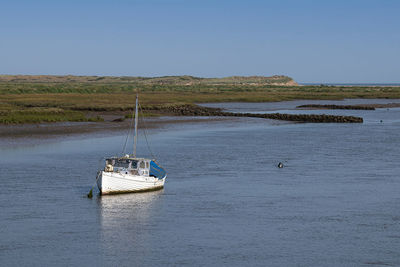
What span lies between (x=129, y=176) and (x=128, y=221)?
5652mm

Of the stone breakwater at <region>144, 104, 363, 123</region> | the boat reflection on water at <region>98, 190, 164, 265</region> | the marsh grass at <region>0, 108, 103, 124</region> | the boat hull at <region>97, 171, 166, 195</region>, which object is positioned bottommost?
the boat reflection on water at <region>98, 190, 164, 265</region>

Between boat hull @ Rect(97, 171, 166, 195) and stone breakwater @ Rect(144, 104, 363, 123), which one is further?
stone breakwater @ Rect(144, 104, 363, 123)

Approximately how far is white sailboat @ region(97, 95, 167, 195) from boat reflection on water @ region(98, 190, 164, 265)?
1.17 ft

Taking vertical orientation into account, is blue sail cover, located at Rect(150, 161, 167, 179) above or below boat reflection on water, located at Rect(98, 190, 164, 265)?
above

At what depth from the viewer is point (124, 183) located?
110 feet

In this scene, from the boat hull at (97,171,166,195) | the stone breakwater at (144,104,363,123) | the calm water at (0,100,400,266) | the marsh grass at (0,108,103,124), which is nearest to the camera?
the calm water at (0,100,400,266)

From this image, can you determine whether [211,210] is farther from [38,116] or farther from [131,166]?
[38,116]

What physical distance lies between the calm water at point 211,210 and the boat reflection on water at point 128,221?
5 centimetres

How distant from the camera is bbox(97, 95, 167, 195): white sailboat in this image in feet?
108

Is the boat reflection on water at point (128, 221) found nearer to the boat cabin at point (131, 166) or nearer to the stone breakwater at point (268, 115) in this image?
the boat cabin at point (131, 166)

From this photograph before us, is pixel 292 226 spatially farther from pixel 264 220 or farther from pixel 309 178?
pixel 309 178

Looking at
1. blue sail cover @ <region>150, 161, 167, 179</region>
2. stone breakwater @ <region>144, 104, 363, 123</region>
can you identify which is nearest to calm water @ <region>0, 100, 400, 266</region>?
blue sail cover @ <region>150, 161, 167, 179</region>

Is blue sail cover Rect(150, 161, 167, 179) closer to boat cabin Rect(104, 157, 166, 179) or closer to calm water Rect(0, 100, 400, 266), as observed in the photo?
boat cabin Rect(104, 157, 166, 179)

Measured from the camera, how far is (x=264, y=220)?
93.4 feet
